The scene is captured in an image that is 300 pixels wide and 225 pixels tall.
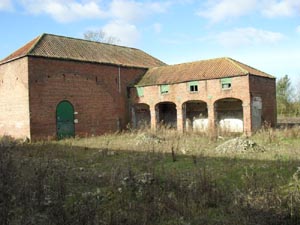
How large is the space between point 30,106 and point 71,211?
1768 cm

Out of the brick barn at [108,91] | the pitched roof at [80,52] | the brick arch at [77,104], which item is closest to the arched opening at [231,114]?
the brick barn at [108,91]

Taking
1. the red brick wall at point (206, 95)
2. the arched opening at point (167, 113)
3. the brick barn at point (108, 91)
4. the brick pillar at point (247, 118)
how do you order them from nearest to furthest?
the brick barn at point (108, 91) → the brick pillar at point (247, 118) → the red brick wall at point (206, 95) → the arched opening at point (167, 113)

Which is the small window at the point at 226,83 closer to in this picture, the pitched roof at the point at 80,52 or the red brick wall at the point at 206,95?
the red brick wall at the point at 206,95

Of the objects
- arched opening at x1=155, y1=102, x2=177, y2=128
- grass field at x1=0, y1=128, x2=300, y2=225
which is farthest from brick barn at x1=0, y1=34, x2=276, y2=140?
grass field at x1=0, y1=128, x2=300, y2=225

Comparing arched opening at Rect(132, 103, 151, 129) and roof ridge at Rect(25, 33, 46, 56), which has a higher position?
roof ridge at Rect(25, 33, 46, 56)

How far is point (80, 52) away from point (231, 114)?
1310cm

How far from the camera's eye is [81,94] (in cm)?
2500

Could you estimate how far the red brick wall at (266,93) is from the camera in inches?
954

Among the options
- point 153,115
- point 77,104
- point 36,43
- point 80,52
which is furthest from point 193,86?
point 36,43

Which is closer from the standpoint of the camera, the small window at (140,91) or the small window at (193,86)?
the small window at (193,86)

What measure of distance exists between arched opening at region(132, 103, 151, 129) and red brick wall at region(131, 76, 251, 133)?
98 centimetres

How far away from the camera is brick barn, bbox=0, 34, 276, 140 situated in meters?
22.8

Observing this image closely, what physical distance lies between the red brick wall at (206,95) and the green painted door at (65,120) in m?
6.63

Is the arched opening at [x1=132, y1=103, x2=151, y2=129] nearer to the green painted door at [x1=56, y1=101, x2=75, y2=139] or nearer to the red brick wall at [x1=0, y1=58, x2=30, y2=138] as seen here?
the green painted door at [x1=56, y1=101, x2=75, y2=139]
